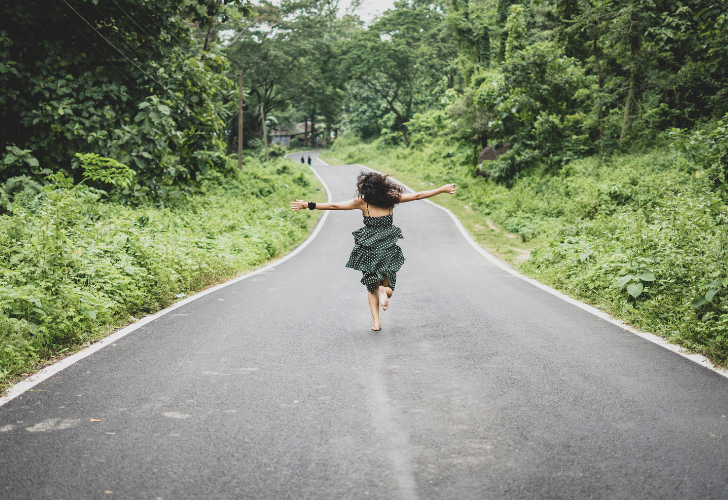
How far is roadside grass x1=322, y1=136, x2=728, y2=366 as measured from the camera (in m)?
6.57

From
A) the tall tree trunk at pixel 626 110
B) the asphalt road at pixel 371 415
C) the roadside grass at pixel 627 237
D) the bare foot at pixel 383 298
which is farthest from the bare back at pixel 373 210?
the tall tree trunk at pixel 626 110

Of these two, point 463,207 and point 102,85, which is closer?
point 102,85

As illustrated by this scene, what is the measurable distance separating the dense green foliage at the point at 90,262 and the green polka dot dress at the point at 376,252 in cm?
304

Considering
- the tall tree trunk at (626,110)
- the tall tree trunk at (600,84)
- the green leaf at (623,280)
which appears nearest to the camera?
the green leaf at (623,280)

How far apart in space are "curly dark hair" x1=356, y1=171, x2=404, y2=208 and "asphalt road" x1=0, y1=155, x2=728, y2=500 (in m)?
1.52

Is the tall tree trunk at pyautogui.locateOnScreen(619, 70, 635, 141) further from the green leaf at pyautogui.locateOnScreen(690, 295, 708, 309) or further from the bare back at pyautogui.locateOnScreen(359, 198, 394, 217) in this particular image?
the bare back at pyautogui.locateOnScreen(359, 198, 394, 217)

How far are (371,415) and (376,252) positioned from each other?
2.89 metres

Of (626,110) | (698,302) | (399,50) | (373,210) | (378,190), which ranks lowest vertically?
(698,302)

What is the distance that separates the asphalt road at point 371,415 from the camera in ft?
10.5

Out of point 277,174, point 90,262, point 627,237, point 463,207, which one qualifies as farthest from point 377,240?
point 277,174

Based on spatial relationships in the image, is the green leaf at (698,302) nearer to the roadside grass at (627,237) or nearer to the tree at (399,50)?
the roadside grass at (627,237)

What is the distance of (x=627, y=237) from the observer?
9766 millimetres

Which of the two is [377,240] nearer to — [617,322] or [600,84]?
[617,322]

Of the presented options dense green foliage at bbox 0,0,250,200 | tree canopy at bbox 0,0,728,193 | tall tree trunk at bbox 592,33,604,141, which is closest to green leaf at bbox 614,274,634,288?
tree canopy at bbox 0,0,728,193
